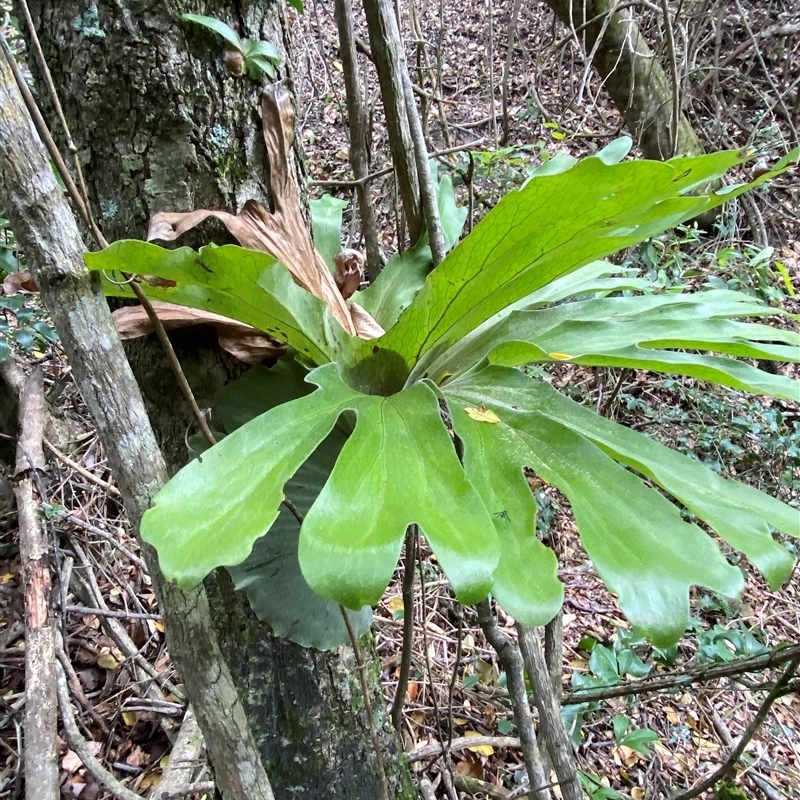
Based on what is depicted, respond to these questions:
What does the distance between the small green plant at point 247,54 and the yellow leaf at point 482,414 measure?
524 millimetres

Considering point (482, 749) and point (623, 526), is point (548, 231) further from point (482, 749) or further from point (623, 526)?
point (482, 749)

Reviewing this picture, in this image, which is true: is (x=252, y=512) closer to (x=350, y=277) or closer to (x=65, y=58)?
(x=350, y=277)

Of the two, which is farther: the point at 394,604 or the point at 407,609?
the point at 394,604

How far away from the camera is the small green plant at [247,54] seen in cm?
73

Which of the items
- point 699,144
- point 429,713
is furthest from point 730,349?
point 699,144

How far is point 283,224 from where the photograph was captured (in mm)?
769

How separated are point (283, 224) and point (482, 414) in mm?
365

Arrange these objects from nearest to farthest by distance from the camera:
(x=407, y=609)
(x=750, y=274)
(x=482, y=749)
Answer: (x=407, y=609), (x=482, y=749), (x=750, y=274)

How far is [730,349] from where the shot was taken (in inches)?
29.7

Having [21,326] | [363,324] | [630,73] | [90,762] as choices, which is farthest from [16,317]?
[630,73]

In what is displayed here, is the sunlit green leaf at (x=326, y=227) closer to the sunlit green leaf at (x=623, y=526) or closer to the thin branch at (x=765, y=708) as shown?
the sunlit green leaf at (x=623, y=526)

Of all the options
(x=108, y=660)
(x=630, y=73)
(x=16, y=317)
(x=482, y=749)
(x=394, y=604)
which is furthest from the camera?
(x=630, y=73)

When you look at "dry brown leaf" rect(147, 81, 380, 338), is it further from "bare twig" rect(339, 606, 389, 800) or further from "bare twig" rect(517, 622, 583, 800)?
"bare twig" rect(517, 622, 583, 800)

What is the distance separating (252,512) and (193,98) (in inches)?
21.5
